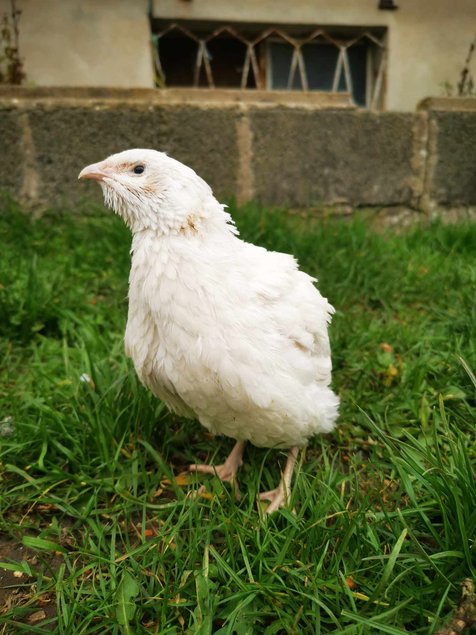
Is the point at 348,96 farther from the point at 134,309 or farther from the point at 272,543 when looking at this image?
the point at 272,543

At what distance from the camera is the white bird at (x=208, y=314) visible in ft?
5.09

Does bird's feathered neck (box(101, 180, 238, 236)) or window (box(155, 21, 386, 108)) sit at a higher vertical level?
window (box(155, 21, 386, 108))

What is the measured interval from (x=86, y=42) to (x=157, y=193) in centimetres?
437

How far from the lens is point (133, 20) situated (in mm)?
4910

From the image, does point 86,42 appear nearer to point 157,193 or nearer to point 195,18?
point 195,18

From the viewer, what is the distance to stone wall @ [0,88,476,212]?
3869mm

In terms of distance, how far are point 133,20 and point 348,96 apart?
251cm

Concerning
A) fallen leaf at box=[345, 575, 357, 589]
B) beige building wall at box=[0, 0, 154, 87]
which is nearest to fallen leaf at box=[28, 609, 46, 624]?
fallen leaf at box=[345, 575, 357, 589]

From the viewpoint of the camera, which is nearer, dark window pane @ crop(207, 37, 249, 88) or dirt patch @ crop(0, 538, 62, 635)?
dirt patch @ crop(0, 538, 62, 635)

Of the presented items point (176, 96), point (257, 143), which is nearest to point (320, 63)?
point (257, 143)

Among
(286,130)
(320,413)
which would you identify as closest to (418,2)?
(286,130)

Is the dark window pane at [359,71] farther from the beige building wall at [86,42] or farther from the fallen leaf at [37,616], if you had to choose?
the fallen leaf at [37,616]

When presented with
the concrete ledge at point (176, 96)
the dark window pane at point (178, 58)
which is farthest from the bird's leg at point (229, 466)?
the dark window pane at point (178, 58)

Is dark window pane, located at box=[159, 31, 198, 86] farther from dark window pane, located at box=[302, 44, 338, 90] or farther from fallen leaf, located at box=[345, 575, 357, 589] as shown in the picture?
fallen leaf, located at box=[345, 575, 357, 589]
